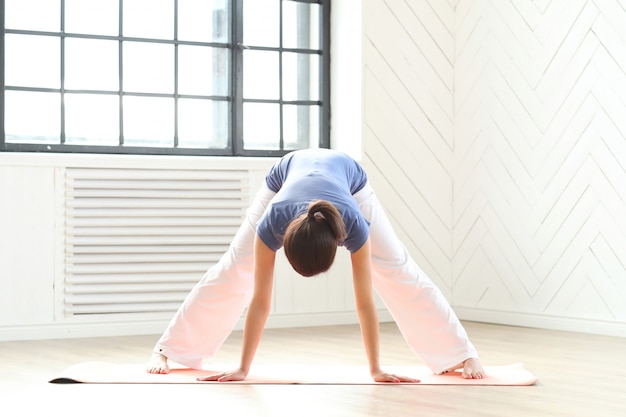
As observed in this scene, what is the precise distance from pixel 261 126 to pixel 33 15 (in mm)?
1345

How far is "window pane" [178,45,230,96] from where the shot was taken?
5.07m

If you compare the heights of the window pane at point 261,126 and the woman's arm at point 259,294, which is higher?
the window pane at point 261,126

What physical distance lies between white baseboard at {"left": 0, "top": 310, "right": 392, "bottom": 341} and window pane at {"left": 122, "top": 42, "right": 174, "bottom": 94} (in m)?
1.24

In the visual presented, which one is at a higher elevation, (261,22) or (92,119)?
(261,22)

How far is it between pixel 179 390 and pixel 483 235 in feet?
8.89

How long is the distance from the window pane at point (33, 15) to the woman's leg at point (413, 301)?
7.67 feet

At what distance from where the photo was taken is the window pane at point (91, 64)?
482cm

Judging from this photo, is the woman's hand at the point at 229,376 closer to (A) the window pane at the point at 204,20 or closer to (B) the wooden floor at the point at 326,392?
(B) the wooden floor at the point at 326,392

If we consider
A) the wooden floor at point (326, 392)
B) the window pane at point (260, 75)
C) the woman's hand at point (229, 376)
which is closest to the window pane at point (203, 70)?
the window pane at point (260, 75)

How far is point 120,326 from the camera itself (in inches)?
182

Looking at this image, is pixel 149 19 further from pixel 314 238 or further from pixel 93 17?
pixel 314 238

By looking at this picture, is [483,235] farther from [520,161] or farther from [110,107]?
[110,107]

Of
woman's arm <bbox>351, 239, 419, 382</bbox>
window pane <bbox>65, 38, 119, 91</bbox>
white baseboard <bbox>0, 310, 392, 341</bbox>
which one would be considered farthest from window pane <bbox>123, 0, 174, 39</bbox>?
woman's arm <bbox>351, 239, 419, 382</bbox>

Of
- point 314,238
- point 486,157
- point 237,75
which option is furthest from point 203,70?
point 314,238
